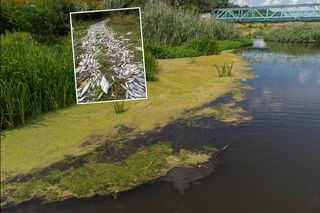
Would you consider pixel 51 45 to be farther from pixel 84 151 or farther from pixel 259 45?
pixel 259 45

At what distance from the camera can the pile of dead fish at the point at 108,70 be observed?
362cm

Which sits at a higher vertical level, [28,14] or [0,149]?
[28,14]

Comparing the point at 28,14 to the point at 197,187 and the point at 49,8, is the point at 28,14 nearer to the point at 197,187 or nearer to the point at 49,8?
the point at 49,8

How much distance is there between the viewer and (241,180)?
12.8 feet

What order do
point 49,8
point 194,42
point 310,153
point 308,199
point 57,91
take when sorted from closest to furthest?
1. point 308,199
2. point 310,153
3. point 57,91
4. point 49,8
5. point 194,42

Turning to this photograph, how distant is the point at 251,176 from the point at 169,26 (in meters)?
12.6

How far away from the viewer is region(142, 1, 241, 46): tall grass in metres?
15.2

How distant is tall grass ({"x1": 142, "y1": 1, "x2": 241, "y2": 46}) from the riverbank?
8.21 meters

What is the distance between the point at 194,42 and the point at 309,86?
24.5 feet

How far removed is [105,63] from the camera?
3848 millimetres

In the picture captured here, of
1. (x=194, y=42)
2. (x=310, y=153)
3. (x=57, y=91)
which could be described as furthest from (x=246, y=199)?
(x=194, y=42)

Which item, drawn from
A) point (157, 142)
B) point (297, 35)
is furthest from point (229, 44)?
point (157, 142)

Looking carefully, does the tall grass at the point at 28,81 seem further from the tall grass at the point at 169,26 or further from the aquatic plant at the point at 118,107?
the tall grass at the point at 169,26

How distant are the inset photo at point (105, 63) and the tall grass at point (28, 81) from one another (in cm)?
141
